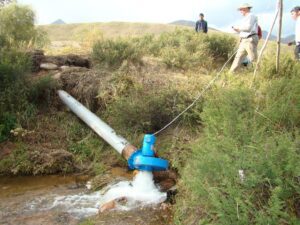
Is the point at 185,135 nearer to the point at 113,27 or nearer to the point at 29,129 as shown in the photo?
the point at 29,129

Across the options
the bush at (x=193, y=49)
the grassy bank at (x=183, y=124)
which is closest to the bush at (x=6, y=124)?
the grassy bank at (x=183, y=124)

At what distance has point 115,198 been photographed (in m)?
6.15

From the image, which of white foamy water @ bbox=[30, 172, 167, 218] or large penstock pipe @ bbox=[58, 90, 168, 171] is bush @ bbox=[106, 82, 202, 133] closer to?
large penstock pipe @ bbox=[58, 90, 168, 171]

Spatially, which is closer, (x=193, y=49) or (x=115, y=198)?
(x=115, y=198)

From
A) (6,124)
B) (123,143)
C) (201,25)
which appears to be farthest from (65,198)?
(201,25)

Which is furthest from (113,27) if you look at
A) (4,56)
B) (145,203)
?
(145,203)

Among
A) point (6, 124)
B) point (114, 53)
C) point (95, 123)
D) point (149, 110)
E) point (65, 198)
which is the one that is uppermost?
point (114, 53)

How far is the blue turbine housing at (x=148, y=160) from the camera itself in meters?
6.36

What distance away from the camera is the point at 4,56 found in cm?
945

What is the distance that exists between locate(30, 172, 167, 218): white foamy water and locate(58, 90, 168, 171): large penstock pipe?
0.22 meters

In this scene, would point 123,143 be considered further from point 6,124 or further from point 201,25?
point 201,25

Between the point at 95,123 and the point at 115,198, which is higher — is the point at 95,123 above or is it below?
above

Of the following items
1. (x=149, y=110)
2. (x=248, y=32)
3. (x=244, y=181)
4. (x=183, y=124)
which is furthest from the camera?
(x=248, y=32)

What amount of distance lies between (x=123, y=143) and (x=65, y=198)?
4.29 ft
